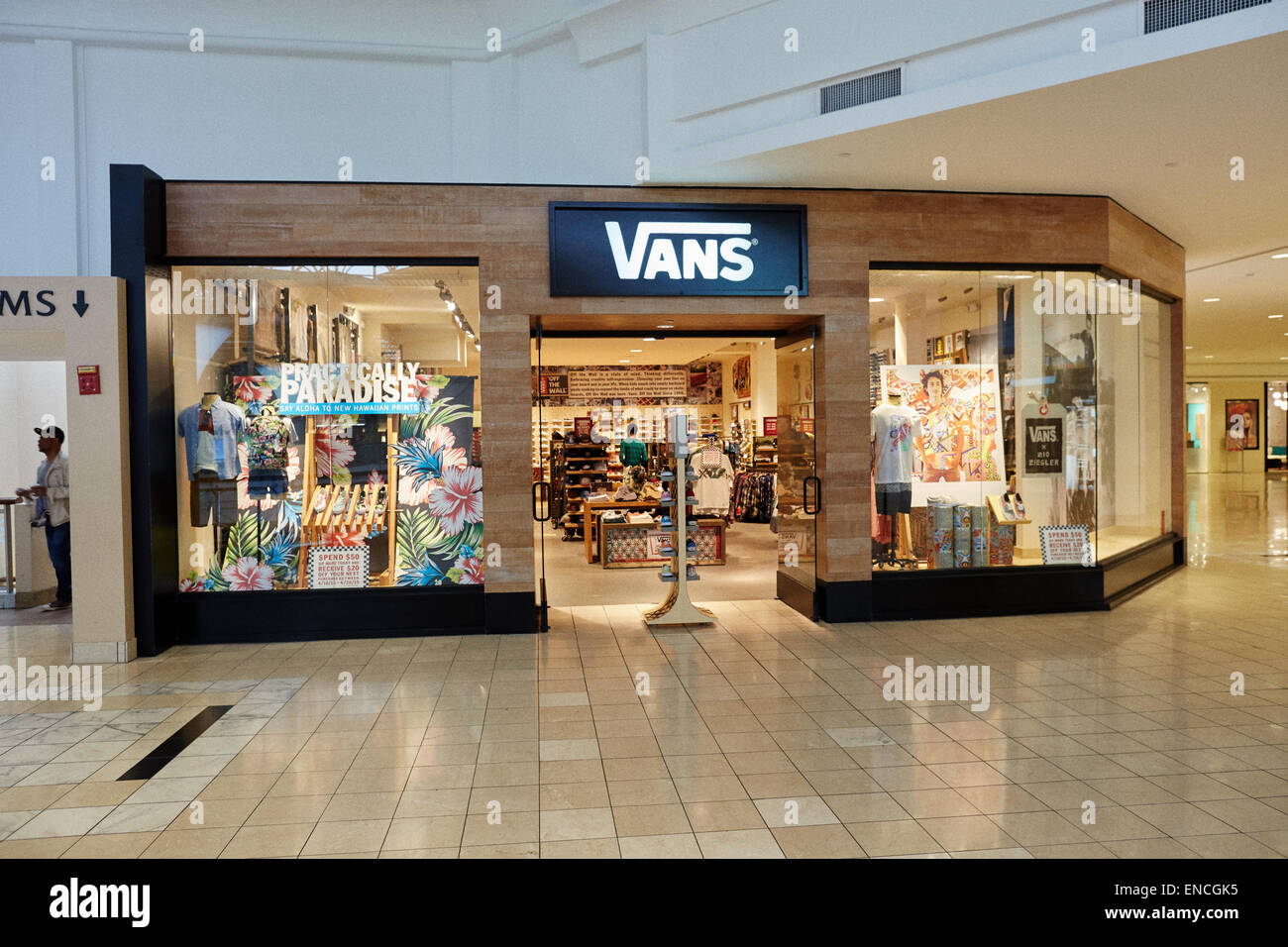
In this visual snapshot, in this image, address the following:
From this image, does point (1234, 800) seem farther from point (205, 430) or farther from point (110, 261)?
point (110, 261)

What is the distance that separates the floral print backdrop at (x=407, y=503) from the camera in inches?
261

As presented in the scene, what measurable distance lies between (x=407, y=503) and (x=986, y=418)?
4760 millimetres

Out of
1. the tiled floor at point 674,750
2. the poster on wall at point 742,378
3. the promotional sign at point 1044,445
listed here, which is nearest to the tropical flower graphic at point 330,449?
the tiled floor at point 674,750

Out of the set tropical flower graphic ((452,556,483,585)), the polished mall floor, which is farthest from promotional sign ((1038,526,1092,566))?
tropical flower graphic ((452,556,483,585))

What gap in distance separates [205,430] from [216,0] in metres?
3.14

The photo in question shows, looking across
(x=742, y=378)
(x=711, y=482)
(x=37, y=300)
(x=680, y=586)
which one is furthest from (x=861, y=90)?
(x=742, y=378)

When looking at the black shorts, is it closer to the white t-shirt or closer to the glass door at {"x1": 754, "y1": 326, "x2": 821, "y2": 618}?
the white t-shirt

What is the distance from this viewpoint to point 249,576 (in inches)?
261

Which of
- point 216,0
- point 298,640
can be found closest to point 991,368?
point 298,640

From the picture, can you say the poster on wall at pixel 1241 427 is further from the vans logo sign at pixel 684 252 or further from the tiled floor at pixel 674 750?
the vans logo sign at pixel 684 252

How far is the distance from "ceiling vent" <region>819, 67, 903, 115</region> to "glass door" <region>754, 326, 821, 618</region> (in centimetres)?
183

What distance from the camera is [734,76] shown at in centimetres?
611

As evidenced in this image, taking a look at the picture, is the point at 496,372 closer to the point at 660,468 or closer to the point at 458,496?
the point at 458,496
